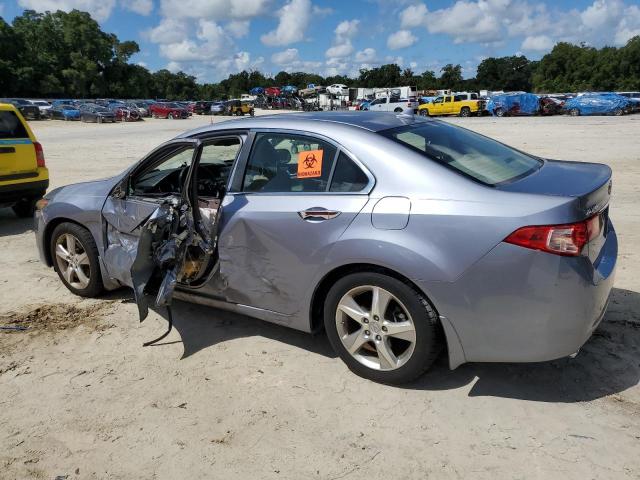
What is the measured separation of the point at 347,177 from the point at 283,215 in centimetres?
49

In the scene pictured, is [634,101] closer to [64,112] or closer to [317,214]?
[317,214]

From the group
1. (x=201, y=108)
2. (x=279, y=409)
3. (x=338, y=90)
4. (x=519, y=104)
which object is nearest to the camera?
(x=279, y=409)

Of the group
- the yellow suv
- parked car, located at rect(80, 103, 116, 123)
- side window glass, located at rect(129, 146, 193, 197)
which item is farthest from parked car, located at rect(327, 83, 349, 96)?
side window glass, located at rect(129, 146, 193, 197)

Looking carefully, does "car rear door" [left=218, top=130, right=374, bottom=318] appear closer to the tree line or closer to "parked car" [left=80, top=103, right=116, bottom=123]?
"parked car" [left=80, top=103, right=116, bottom=123]

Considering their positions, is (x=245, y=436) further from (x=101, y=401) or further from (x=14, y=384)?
(x=14, y=384)

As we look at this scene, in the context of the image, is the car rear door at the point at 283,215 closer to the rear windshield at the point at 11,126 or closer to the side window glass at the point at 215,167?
the side window glass at the point at 215,167

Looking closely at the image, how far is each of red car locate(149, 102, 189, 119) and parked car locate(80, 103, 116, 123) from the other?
9.01m

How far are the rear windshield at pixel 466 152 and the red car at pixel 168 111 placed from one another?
2090 inches

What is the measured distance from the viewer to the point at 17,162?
7.96 metres

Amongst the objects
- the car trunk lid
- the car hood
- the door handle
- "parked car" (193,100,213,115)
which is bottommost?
"parked car" (193,100,213,115)

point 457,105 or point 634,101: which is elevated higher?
point 634,101

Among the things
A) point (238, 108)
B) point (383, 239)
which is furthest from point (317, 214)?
point (238, 108)

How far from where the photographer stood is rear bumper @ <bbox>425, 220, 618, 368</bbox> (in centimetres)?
272

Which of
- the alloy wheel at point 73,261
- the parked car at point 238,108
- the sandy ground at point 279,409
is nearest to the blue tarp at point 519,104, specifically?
the parked car at point 238,108
